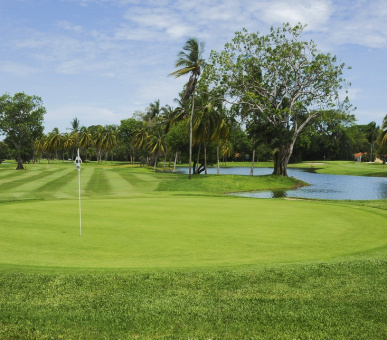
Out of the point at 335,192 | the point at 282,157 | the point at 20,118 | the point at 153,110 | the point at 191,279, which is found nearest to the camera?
the point at 191,279

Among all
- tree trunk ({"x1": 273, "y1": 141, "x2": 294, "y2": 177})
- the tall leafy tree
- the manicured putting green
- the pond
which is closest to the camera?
the manicured putting green

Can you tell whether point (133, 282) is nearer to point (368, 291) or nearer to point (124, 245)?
point (124, 245)

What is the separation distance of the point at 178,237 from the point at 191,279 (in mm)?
2907

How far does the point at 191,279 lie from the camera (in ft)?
22.7

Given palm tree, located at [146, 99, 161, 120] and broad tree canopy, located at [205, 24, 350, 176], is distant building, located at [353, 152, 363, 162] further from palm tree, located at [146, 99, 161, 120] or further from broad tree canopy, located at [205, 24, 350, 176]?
broad tree canopy, located at [205, 24, 350, 176]

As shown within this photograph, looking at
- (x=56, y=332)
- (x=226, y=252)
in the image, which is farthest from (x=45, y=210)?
(x=56, y=332)

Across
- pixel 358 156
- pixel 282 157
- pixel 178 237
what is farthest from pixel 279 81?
pixel 358 156

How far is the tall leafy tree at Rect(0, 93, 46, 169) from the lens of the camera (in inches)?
2650

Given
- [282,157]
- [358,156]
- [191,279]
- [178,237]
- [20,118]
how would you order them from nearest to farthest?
[191,279] < [178,237] < [282,157] < [20,118] < [358,156]

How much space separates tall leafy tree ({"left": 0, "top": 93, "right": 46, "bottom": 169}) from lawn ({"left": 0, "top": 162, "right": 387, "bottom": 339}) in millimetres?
62245

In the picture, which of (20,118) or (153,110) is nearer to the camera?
(20,118)

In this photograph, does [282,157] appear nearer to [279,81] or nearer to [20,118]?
[279,81]

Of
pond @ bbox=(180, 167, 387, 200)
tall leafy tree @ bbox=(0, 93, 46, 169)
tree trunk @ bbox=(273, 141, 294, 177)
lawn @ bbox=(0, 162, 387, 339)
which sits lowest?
pond @ bbox=(180, 167, 387, 200)

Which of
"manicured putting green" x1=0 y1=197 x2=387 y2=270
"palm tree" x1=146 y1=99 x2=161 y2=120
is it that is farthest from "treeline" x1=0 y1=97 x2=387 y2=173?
"manicured putting green" x1=0 y1=197 x2=387 y2=270
